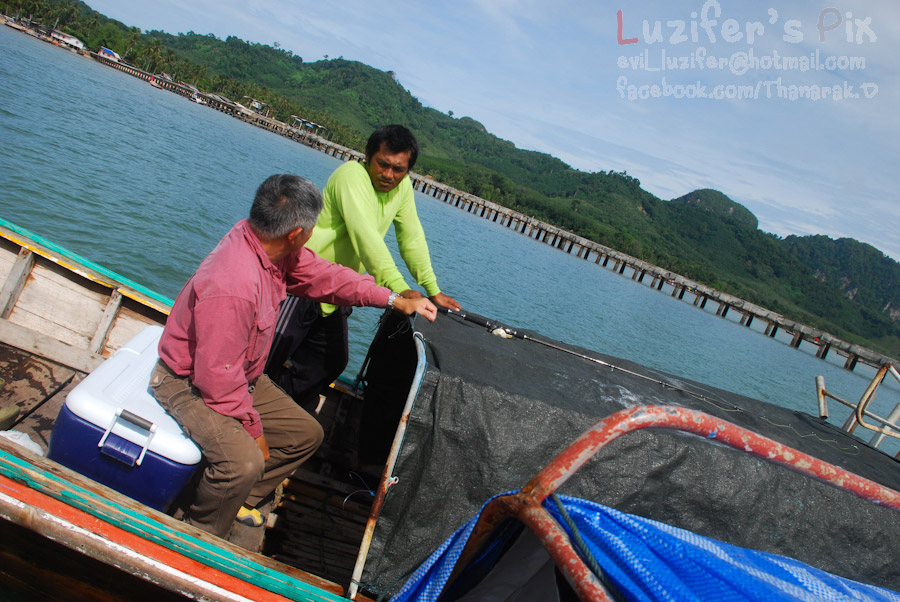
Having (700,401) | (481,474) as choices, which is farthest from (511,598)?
(700,401)

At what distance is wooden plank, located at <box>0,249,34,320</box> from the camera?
4.18m

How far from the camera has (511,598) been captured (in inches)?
74.2

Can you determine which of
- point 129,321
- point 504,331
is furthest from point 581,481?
point 129,321

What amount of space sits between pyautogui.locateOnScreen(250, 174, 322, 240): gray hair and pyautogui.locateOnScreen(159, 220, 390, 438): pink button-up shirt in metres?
0.08

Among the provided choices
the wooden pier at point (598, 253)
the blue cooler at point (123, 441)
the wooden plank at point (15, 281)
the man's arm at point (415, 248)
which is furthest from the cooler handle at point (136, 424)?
the wooden pier at point (598, 253)

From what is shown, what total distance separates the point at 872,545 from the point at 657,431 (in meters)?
1.26

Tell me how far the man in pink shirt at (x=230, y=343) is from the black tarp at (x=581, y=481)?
78 cm

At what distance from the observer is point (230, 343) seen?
2537mm

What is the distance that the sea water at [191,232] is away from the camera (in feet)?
38.5

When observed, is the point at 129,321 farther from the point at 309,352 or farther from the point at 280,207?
the point at 280,207

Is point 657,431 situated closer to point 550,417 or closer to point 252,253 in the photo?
point 550,417

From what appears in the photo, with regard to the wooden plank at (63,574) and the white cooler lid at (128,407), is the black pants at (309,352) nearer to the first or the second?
the white cooler lid at (128,407)

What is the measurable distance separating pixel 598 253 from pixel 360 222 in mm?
54676

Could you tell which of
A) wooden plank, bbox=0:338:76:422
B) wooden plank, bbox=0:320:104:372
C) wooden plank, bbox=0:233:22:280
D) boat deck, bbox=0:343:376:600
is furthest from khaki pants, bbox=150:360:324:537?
wooden plank, bbox=0:233:22:280
